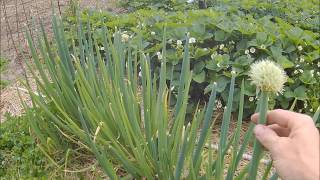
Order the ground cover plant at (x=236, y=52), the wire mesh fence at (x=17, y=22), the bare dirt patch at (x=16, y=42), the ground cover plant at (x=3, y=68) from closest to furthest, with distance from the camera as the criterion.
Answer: the ground cover plant at (x=236, y=52)
the bare dirt patch at (x=16, y=42)
the ground cover plant at (x=3, y=68)
the wire mesh fence at (x=17, y=22)

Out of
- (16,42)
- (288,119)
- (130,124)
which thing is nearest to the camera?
(288,119)

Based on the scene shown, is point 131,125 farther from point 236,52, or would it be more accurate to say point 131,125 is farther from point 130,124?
point 236,52

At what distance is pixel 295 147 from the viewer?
964mm

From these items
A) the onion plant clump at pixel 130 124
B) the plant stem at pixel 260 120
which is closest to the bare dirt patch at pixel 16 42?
the onion plant clump at pixel 130 124

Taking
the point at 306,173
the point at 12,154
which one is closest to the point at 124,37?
the point at 12,154

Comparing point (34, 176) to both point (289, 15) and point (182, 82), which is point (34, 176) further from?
point (289, 15)

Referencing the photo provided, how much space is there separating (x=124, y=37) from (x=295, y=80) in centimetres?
128

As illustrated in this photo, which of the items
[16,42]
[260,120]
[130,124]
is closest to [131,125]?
[130,124]

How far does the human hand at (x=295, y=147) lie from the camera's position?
3.09 ft

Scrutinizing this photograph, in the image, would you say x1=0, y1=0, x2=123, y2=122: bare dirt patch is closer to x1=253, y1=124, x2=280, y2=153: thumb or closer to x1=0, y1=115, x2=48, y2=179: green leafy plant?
x1=0, y1=115, x2=48, y2=179: green leafy plant

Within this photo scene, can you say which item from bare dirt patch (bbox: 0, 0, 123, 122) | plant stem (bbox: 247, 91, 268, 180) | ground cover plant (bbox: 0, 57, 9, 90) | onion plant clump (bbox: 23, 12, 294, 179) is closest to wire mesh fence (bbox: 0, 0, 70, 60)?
bare dirt patch (bbox: 0, 0, 123, 122)

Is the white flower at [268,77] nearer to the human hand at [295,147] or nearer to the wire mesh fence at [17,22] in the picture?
the human hand at [295,147]

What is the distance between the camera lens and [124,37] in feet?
8.38

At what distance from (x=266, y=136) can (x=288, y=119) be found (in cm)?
7
